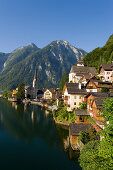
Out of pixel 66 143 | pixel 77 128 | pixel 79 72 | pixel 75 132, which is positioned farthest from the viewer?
pixel 79 72

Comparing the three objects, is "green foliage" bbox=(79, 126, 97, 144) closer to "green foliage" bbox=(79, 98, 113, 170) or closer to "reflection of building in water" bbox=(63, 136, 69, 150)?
"reflection of building in water" bbox=(63, 136, 69, 150)

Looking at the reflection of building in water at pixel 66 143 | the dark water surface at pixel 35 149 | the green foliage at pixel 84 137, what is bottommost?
the dark water surface at pixel 35 149

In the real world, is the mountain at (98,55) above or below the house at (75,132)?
above

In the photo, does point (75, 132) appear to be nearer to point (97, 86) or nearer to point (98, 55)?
point (97, 86)

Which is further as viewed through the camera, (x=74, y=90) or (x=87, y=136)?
(x=74, y=90)

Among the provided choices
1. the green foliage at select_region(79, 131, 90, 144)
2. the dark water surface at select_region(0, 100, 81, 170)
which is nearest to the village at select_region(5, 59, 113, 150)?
the green foliage at select_region(79, 131, 90, 144)

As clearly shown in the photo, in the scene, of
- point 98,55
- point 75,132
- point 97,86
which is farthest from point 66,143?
point 98,55

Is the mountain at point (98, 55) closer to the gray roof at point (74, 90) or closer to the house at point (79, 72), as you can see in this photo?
the house at point (79, 72)

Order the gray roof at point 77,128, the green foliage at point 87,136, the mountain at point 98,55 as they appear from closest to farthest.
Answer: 1. the green foliage at point 87,136
2. the gray roof at point 77,128
3. the mountain at point 98,55

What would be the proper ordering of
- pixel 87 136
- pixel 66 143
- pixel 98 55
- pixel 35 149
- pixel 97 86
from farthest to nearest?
1. pixel 98 55
2. pixel 97 86
3. pixel 66 143
4. pixel 35 149
5. pixel 87 136

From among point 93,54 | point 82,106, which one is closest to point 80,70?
point 93,54

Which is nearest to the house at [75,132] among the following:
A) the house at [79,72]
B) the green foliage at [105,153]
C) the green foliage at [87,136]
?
the green foliage at [87,136]

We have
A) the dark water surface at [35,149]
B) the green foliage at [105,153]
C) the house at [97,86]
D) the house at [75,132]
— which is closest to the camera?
the green foliage at [105,153]

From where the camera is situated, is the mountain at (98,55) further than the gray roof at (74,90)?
Yes
